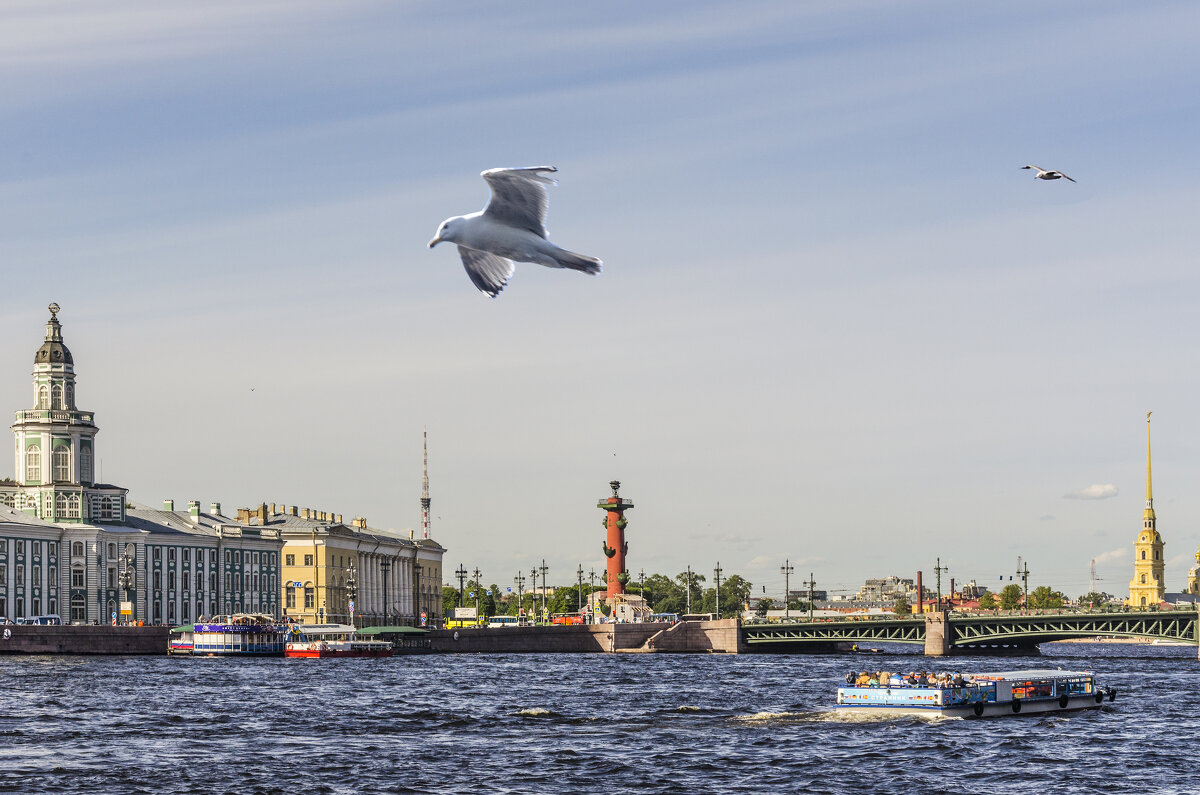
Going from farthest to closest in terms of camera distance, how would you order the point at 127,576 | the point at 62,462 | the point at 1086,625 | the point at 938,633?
1. the point at 62,462
2. the point at 127,576
3. the point at 938,633
4. the point at 1086,625

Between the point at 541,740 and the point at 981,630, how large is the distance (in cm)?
7749

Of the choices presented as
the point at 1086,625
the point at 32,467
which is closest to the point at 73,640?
the point at 32,467

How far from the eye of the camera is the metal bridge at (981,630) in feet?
370

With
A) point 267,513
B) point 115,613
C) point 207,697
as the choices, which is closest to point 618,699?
point 207,697

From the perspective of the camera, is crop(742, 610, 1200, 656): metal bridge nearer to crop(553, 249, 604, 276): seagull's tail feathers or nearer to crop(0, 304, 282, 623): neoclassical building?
crop(0, 304, 282, 623): neoclassical building

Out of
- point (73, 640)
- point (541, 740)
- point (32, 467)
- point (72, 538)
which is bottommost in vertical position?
point (541, 740)

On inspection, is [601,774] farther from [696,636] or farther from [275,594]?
[275,594]

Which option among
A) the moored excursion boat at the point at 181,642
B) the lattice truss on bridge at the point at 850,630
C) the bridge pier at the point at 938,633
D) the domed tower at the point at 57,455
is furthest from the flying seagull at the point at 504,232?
the domed tower at the point at 57,455

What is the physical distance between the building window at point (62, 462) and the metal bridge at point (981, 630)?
50.6 m

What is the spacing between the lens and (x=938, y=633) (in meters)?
122

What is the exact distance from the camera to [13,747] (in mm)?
49094

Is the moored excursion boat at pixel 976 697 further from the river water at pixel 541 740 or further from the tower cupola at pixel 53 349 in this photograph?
the tower cupola at pixel 53 349

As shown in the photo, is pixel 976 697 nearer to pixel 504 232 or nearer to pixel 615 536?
pixel 504 232

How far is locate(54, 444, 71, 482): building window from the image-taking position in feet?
435
